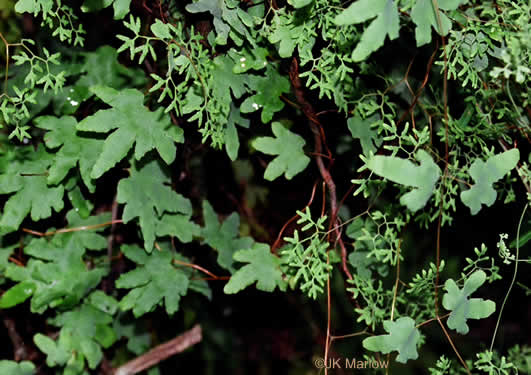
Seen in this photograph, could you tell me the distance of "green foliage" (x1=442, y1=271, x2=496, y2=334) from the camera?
0.99 m

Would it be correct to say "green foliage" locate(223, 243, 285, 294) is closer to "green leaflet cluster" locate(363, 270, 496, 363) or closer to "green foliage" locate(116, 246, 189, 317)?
"green foliage" locate(116, 246, 189, 317)

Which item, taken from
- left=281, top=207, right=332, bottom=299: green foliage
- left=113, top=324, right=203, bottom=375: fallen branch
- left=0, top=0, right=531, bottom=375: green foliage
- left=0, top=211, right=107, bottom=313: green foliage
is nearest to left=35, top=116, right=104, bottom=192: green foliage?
left=0, top=0, right=531, bottom=375: green foliage

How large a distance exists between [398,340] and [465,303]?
13cm

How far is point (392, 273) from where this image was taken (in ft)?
6.95

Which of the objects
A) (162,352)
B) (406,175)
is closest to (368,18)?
(406,175)

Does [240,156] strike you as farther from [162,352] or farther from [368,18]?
[368,18]

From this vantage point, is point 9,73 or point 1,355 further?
point 1,355

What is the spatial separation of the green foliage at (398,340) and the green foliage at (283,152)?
14.8 inches

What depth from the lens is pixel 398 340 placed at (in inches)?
39.5

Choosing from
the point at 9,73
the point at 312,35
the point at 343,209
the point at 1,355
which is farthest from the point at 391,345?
the point at 1,355

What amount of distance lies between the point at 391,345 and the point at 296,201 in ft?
1.95

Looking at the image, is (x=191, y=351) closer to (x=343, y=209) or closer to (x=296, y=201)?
(x=296, y=201)

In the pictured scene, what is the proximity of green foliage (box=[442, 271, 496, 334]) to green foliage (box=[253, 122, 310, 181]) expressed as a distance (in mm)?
397

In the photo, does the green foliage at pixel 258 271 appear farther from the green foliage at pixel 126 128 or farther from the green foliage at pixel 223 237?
the green foliage at pixel 126 128
